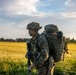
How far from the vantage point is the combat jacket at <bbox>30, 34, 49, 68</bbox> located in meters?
7.62

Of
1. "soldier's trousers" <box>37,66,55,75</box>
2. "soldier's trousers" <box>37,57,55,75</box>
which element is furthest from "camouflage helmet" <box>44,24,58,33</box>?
"soldier's trousers" <box>37,66,55,75</box>

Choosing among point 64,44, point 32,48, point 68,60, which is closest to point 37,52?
point 32,48

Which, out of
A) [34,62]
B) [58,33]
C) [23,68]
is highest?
[58,33]

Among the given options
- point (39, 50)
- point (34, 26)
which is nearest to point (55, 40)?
point (39, 50)

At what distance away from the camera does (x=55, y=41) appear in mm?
7828

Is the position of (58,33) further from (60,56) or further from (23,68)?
(23,68)

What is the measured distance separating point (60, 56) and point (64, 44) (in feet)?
1.27

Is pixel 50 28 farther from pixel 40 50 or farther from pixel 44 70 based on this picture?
pixel 44 70

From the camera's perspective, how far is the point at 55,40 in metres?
7.83

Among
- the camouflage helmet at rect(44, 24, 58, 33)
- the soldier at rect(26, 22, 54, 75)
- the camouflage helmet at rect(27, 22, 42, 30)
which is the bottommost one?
the soldier at rect(26, 22, 54, 75)

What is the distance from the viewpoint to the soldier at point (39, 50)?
301 inches

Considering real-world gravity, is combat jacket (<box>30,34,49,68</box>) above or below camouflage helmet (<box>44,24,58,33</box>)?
below

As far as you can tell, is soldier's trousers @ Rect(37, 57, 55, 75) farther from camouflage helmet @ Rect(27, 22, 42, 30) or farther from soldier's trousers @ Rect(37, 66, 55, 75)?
camouflage helmet @ Rect(27, 22, 42, 30)

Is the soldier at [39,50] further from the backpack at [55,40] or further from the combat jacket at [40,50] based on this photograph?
the backpack at [55,40]
